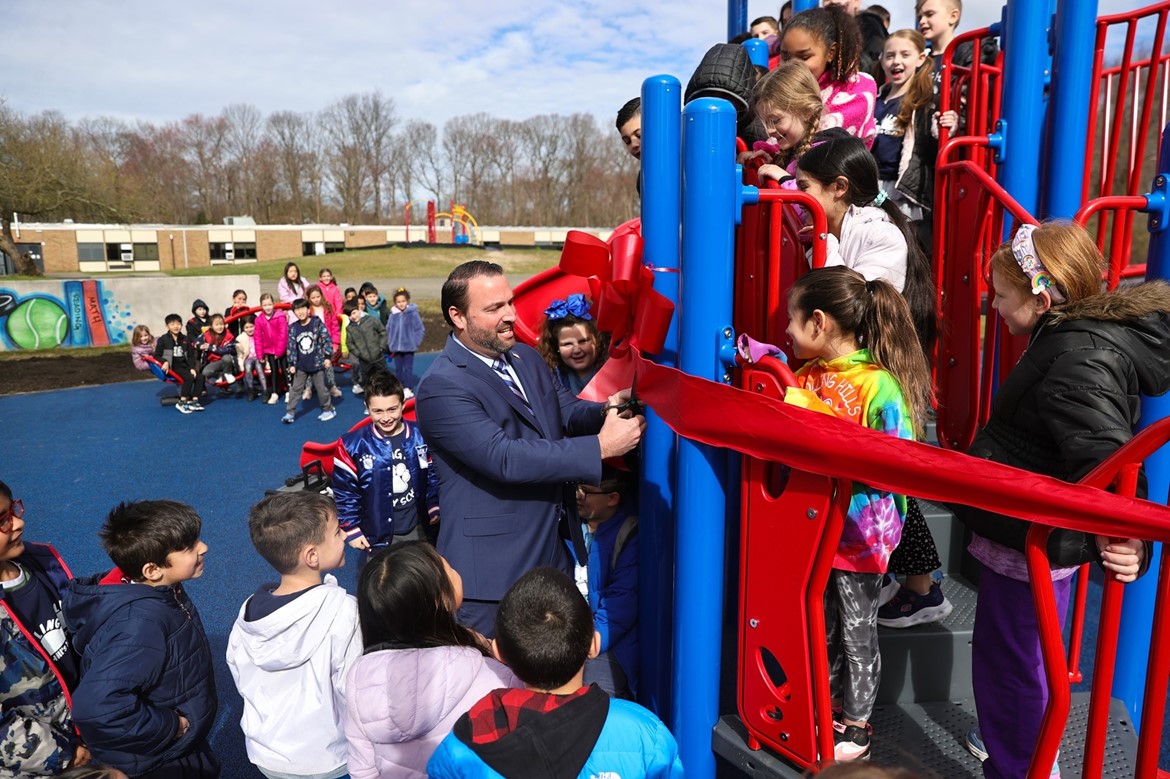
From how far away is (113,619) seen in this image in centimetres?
225

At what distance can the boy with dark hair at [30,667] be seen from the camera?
233cm

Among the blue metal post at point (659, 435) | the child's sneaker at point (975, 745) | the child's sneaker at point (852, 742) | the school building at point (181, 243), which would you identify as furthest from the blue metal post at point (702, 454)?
the school building at point (181, 243)

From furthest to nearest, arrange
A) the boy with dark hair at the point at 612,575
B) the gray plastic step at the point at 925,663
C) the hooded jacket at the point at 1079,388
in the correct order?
the boy with dark hair at the point at 612,575 < the gray plastic step at the point at 925,663 < the hooded jacket at the point at 1079,388

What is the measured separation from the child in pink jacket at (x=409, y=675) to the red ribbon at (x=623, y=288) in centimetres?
91

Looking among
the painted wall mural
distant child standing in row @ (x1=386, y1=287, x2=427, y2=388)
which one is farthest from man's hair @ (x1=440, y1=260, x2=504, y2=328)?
the painted wall mural

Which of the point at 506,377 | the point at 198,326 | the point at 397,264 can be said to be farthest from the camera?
the point at 397,264

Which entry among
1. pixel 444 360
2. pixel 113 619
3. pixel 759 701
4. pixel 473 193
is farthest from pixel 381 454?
pixel 473 193

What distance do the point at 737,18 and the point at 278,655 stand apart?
15.9ft

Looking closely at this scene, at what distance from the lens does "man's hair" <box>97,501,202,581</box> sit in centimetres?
238

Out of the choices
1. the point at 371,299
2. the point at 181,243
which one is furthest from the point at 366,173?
the point at 371,299

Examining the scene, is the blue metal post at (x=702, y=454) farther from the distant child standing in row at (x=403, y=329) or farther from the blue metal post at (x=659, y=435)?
the distant child standing in row at (x=403, y=329)

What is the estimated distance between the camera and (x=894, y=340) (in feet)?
7.06

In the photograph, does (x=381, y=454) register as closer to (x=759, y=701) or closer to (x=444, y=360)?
(x=444, y=360)

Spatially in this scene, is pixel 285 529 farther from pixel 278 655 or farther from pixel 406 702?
pixel 406 702
